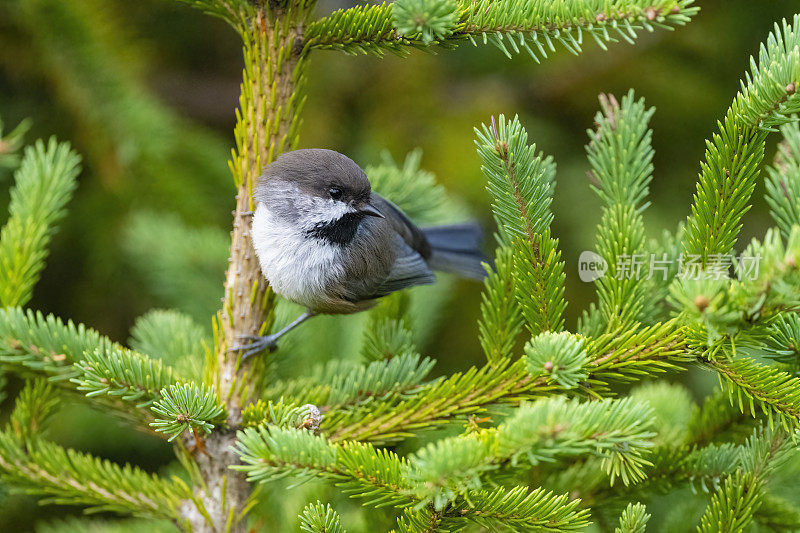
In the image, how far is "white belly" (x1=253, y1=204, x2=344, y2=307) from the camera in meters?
2.00

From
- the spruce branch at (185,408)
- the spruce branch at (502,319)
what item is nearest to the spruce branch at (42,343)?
the spruce branch at (185,408)

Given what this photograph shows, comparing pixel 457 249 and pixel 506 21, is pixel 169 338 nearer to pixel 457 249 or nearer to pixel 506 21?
pixel 457 249

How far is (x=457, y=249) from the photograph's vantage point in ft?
9.82

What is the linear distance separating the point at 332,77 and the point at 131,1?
1005 mm

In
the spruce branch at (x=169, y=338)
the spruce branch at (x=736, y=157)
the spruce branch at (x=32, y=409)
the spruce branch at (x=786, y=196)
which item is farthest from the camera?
the spruce branch at (x=169, y=338)

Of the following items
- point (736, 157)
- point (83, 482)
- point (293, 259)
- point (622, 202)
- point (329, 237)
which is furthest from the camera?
point (329, 237)

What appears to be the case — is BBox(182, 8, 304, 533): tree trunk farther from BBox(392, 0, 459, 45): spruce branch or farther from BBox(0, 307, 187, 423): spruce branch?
BBox(392, 0, 459, 45): spruce branch

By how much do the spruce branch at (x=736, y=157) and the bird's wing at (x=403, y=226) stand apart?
4.02ft

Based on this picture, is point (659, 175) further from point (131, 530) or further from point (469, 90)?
point (131, 530)

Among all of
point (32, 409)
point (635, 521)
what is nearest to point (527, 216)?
point (635, 521)

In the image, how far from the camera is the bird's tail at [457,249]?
2.93m

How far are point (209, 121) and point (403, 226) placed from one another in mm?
1852

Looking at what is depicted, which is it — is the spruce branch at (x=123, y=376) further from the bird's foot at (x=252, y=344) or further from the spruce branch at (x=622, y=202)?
the spruce branch at (x=622, y=202)

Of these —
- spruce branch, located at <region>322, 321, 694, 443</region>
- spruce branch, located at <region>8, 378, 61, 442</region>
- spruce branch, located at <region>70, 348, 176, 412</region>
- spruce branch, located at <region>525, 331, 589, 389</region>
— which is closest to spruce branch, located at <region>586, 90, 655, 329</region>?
spruce branch, located at <region>322, 321, 694, 443</region>
